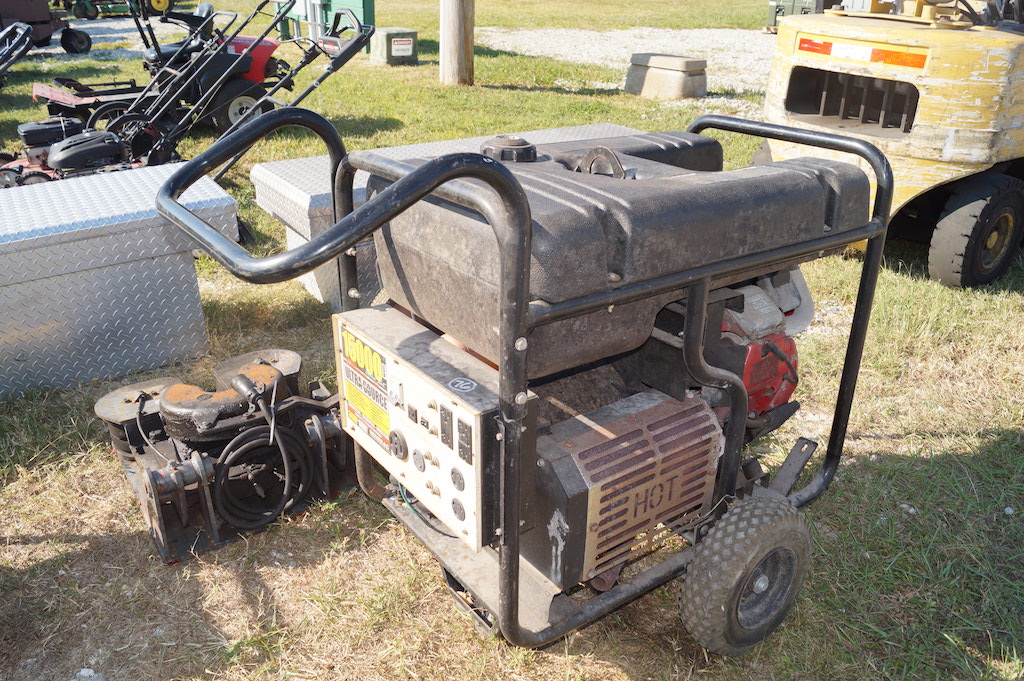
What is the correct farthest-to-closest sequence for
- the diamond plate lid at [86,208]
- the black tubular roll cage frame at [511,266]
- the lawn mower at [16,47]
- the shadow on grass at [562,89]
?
the shadow on grass at [562,89] < the lawn mower at [16,47] < the diamond plate lid at [86,208] < the black tubular roll cage frame at [511,266]

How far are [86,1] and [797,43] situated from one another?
62.3 feet

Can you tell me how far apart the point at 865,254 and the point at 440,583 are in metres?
1.79

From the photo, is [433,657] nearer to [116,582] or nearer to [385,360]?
[385,360]

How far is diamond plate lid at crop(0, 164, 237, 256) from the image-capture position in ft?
11.9

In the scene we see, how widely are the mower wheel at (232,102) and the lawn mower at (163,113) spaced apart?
0.03ft

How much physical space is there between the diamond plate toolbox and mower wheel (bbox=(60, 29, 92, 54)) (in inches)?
459

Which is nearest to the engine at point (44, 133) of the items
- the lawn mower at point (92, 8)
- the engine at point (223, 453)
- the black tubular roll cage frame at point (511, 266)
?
the engine at point (223, 453)

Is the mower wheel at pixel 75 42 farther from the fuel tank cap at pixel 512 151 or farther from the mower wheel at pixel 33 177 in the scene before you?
the fuel tank cap at pixel 512 151

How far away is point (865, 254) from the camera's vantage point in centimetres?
273

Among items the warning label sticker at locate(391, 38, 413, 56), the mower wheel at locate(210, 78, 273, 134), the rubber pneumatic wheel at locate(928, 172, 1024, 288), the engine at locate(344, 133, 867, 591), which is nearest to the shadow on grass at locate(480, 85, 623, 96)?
the warning label sticker at locate(391, 38, 413, 56)

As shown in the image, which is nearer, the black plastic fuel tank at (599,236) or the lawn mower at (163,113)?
the black plastic fuel tank at (599,236)

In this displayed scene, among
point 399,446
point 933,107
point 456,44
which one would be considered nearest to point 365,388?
point 399,446

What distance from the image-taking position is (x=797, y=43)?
5.16 m

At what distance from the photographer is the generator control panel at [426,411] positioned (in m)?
1.96
